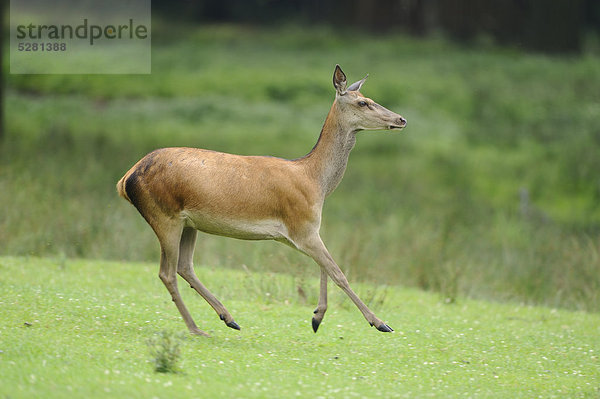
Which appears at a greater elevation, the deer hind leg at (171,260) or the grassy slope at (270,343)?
the deer hind leg at (171,260)

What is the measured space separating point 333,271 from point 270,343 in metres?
0.99

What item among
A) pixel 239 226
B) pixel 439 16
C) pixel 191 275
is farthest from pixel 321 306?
pixel 439 16

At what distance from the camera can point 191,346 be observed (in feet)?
28.7

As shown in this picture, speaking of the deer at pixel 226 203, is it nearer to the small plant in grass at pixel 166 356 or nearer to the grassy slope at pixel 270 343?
the grassy slope at pixel 270 343

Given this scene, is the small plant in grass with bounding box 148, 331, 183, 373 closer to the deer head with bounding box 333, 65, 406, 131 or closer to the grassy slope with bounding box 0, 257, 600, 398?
the grassy slope with bounding box 0, 257, 600, 398

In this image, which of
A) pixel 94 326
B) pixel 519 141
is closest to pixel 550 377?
pixel 94 326

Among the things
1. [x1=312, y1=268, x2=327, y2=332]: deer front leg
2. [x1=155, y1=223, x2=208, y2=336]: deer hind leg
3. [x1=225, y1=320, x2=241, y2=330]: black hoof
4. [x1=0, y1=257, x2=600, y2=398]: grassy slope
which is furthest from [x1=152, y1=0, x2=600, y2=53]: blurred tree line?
[x1=155, y1=223, x2=208, y2=336]: deer hind leg

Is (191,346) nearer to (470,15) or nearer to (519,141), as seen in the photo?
(519,141)

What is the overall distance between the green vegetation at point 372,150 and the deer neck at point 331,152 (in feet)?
8.95

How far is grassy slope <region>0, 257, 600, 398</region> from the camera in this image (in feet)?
24.8

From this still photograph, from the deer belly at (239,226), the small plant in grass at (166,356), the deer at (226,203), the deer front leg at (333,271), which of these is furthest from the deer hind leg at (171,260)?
the small plant in grass at (166,356)

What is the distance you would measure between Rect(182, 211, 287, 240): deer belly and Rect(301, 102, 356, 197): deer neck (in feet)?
2.36

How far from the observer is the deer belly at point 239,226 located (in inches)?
356

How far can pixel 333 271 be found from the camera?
9.05 meters
